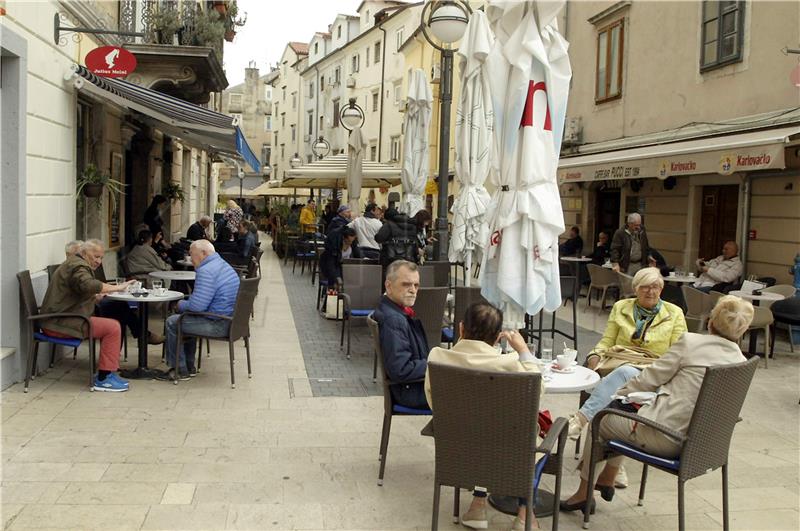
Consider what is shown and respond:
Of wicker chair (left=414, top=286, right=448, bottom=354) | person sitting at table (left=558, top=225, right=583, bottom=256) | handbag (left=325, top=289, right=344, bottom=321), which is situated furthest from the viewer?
person sitting at table (left=558, top=225, right=583, bottom=256)

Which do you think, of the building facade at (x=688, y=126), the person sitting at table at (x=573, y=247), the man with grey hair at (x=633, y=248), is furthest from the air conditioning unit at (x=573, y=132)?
the man with grey hair at (x=633, y=248)

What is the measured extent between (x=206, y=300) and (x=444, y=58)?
4.16 m

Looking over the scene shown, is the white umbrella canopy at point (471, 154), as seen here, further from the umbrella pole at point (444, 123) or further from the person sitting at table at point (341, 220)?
the person sitting at table at point (341, 220)

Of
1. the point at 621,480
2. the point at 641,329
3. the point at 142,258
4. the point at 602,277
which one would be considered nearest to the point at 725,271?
the point at 602,277

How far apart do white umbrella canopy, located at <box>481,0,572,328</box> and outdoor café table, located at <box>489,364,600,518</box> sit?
0.97 metres

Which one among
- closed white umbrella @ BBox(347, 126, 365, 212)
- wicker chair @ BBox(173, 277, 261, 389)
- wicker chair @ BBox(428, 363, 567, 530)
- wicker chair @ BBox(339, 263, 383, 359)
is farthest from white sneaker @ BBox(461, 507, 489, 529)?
closed white umbrella @ BBox(347, 126, 365, 212)

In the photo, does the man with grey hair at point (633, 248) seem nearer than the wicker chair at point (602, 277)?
No

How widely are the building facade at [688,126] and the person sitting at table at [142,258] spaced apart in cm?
758

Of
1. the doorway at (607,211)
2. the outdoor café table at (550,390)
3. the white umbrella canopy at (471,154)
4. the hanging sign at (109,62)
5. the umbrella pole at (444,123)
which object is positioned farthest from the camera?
the doorway at (607,211)

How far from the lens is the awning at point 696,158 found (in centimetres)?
944

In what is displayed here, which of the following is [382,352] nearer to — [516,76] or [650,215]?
[516,76]

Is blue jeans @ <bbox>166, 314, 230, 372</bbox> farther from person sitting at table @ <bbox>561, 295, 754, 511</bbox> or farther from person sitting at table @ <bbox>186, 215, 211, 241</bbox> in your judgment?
person sitting at table @ <bbox>186, 215, 211, 241</bbox>

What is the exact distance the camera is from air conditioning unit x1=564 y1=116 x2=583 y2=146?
18.1 metres

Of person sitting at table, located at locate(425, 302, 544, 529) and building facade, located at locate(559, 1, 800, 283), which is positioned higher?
building facade, located at locate(559, 1, 800, 283)
